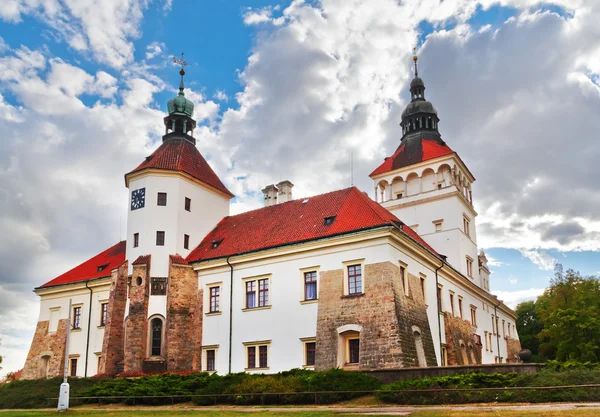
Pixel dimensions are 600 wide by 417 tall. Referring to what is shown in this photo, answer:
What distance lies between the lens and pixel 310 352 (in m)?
26.5

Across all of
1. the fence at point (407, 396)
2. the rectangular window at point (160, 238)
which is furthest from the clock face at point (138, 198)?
the fence at point (407, 396)

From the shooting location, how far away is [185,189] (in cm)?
3431

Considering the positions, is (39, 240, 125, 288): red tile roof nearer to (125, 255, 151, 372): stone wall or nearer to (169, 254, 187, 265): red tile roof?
(125, 255, 151, 372): stone wall

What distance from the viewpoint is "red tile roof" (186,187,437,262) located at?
91.6 ft

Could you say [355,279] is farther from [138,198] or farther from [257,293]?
[138,198]

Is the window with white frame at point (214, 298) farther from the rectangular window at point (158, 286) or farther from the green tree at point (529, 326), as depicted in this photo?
the green tree at point (529, 326)

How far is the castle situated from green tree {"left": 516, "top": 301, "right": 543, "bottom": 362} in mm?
31718

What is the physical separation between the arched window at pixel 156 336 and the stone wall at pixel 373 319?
32.1ft

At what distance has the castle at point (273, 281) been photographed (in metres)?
25.8

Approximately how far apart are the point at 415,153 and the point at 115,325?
24.5m

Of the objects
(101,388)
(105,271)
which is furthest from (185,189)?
(101,388)

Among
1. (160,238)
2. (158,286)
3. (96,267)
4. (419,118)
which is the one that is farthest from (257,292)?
(419,118)

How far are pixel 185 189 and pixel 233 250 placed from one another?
221 inches

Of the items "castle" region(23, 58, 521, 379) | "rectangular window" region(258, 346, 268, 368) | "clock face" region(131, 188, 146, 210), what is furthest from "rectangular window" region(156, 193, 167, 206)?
"rectangular window" region(258, 346, 268, 368)
